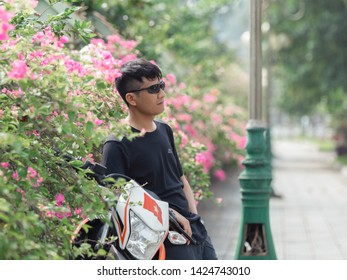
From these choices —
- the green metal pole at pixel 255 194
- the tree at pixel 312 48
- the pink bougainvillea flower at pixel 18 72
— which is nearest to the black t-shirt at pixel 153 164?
the pink bougainvillea flower at pixel 18 72

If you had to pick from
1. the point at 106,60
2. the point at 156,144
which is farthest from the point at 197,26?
the point at 156,144

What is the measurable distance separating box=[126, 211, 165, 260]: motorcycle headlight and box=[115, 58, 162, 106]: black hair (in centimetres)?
74

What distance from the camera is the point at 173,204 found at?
4223mm

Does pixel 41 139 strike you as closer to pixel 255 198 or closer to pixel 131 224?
pixel 131 224

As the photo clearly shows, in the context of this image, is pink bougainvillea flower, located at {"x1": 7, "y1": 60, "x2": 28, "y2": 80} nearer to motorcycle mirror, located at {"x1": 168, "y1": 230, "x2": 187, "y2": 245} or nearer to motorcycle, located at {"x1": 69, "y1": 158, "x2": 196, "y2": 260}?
motorcycle, located at {"x1": 69, "y1": 158, "x2": 196, "y2": 260}

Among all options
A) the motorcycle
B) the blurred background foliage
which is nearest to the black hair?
the motorcycle

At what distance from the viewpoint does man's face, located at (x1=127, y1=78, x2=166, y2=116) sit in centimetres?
420

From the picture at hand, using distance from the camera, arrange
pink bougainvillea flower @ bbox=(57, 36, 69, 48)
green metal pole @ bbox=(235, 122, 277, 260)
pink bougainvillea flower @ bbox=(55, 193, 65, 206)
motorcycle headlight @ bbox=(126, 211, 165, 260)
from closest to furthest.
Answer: motorcycle headlight @ bbox=(126, 211, 165, 260), pink bougainvillea flower @ bbox=(55, 193, 65, 206), pink bougainvillea flower @ bbox=(57, 36, 69, 48), green metal pole @ bbox=(235, 122, 277, 260)

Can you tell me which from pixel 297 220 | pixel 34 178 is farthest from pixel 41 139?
pixel 297 220

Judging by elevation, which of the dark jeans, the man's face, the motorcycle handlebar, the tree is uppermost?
the tree

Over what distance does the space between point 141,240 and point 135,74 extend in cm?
87

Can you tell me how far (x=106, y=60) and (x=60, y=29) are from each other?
2.66 ft

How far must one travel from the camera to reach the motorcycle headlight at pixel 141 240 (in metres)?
3.82

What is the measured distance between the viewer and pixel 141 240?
3838mm
